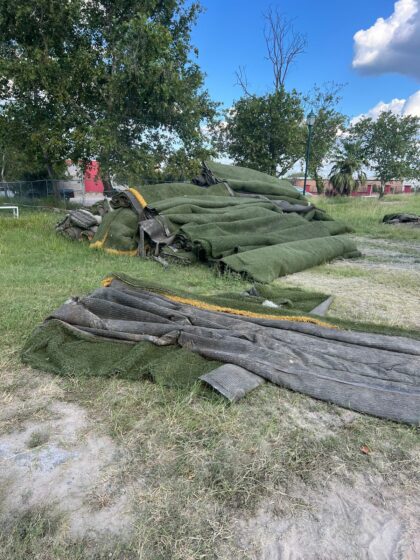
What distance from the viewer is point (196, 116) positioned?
47.3 ft

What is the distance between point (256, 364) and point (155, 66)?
39.3 ft

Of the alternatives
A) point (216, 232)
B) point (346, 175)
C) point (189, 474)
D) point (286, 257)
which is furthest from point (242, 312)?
point (346, 175)

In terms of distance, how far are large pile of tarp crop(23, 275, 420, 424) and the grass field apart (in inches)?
3.8

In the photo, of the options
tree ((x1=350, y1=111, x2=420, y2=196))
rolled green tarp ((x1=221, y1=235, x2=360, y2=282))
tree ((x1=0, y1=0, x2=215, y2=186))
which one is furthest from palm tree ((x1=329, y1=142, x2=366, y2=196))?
rolled green tarp ((x1=221, y1=235, x2=360, y2=282))

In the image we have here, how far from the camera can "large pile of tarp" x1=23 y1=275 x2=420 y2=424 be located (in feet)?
7.55

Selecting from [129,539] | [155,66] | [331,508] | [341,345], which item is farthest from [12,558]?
[155,66]

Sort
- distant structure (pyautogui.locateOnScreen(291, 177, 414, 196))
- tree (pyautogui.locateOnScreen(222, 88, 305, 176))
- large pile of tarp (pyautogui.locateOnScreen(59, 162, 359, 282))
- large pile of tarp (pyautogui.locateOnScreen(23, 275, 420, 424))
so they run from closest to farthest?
large pile of tarp (pyautogui.locateOnScreen(23, 275, 420, 424))
large pile of tarp (pyautogui.locateOnScreen(59, 162, 359, 282))
tree (pyautogui.locateOnScreen(222, 88, 305, 176))
distant structure (pyautogui.locateOnScreen(291, 177, 414, 196))

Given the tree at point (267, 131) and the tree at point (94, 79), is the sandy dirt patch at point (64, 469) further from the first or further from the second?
the tree at point (267, 131)

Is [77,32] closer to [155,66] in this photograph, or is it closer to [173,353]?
[155,66]

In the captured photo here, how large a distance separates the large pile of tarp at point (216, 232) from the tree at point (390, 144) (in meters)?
32.0

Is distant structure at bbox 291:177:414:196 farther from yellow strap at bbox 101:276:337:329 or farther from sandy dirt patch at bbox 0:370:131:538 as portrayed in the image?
sandy dirt patch at bbox 0:370:131:538

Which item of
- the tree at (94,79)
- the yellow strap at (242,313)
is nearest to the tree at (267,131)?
the tree at (94,79)

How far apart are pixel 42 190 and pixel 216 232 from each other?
1340 cm

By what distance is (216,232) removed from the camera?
6363mm
